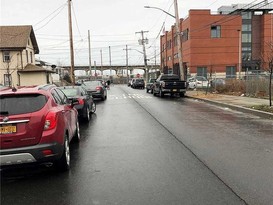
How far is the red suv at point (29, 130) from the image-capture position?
5531 millimetres

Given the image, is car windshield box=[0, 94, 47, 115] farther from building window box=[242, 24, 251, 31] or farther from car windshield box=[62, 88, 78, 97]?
building window box=[242, 24, 251, 31]

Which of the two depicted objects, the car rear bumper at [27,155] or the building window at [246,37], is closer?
the car rear bumper at [27,155]

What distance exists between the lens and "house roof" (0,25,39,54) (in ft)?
141

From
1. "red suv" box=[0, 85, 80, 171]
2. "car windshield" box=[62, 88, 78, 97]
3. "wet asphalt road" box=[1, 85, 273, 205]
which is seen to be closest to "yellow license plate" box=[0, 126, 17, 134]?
"red suv" box=[0, 85, 80, 171]

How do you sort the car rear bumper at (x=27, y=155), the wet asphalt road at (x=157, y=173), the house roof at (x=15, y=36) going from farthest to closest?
1. the house roof at (x=15, y=36)
2. the car rear bumper at (x=27, y=155)
3. the wet asphalt road at (x=157, y=173)

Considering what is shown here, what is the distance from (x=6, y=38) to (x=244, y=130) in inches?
1615

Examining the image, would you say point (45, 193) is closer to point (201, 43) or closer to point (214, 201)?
point (214, 201)

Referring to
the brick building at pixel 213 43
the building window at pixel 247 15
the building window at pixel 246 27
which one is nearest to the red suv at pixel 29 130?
the brick building at pixel 213 43

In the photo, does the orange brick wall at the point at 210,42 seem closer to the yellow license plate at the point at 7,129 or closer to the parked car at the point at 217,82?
the parked car at the point at 217,82

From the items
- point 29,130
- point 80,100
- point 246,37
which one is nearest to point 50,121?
point 29,130

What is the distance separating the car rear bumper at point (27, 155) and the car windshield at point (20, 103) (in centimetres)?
63

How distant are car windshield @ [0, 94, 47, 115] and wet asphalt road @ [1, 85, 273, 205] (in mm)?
1162

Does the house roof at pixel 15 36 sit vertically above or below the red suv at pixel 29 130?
above

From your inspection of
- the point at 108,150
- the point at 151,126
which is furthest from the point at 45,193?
the point at 151,126
